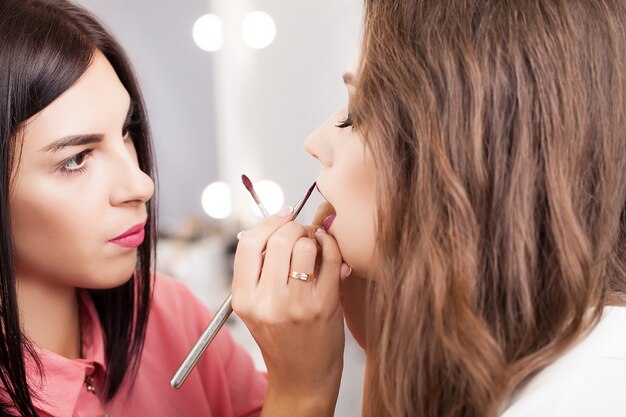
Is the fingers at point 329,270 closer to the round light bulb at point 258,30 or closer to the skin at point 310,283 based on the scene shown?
the skin at point 310,283

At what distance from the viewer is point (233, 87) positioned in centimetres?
163

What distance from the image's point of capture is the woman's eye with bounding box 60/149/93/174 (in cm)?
65

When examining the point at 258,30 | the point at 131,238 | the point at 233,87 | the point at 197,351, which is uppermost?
the point at 258,30

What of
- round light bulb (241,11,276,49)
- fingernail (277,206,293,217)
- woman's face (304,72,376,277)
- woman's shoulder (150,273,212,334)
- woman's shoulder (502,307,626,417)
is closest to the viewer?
woman's shoulder (502,307,626,417)

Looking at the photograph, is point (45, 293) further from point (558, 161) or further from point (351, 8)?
point (351, 8)

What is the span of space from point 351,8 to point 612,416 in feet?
2.88

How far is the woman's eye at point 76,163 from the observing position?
654 mm

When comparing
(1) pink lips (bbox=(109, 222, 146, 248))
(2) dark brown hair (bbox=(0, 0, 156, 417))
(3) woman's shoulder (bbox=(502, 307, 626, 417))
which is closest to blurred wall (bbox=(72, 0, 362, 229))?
(2) dark brown hair (bbox=(0, 0, 156, 417))

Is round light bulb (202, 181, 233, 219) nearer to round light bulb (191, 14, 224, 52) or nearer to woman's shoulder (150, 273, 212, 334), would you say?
round light bulb (191, 14, 224, 52)

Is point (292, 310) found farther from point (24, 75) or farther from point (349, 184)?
point (24, 75)

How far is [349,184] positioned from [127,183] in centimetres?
25

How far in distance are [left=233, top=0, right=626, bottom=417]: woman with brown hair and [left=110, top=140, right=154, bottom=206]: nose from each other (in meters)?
0.28

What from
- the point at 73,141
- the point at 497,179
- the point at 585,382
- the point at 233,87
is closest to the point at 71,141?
the point at 73,141

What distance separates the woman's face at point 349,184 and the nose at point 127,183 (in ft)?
0.64
